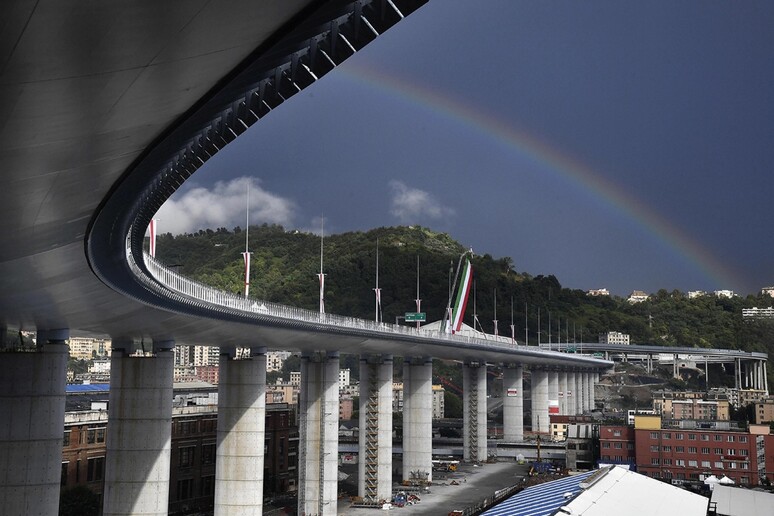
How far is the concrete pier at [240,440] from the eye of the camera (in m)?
62.3

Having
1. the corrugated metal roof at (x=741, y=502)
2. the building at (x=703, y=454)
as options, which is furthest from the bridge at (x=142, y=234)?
the building at (x=703, y=454)

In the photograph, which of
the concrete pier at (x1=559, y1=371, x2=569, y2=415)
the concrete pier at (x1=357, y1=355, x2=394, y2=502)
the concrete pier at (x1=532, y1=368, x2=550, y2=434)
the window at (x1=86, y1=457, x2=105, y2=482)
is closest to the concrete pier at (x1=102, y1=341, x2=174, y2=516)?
the window at (x1=86, y1=457, x2=105, y2=482)

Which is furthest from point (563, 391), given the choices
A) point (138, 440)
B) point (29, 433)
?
point (29, 433)

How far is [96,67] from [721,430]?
92490 millimetres

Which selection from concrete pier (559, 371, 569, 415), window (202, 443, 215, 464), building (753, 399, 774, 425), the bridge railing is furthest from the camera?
concrete pier (559, 371, 569, 415)

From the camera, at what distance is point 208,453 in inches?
3189

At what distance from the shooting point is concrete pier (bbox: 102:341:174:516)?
5219 cm

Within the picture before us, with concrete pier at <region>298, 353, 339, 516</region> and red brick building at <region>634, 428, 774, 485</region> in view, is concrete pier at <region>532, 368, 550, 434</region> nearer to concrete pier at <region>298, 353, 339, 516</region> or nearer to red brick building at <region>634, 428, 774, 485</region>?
red brick building at <region>634, 428, 774, 485</region>

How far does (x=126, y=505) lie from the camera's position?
52.1 meters

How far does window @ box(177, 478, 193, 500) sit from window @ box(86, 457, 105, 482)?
750 cm

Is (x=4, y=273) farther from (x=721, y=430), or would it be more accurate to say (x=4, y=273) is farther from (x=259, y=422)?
(x=721, y=430)

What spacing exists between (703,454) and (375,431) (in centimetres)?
3593

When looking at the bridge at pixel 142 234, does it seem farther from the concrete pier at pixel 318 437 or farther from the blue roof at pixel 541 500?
the blue roof at pixel 541 500

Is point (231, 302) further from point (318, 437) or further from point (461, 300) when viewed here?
point (461, 300)
